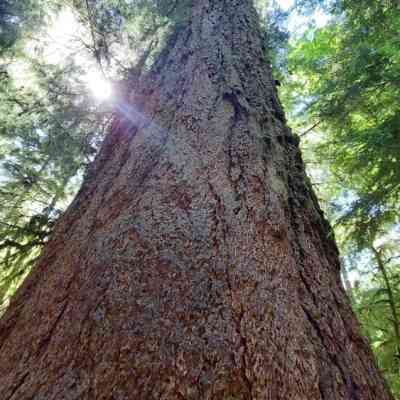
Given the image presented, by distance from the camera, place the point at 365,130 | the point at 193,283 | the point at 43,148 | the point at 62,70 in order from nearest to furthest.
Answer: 1. the point at 193,283
2. the point at 365,130
3. the point at 62,70
4. the point at 43,148

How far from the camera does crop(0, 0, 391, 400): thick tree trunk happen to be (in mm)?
726

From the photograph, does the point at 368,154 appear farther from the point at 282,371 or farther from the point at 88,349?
the point at 88,349

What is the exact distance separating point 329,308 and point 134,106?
1662mm

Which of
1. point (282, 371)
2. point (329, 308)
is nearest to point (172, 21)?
point (329, 308)

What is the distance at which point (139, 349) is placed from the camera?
2.46 ft

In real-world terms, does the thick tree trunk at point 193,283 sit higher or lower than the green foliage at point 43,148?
lower

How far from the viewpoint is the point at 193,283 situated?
0.88 meters

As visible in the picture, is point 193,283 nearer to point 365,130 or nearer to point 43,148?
point 365,130

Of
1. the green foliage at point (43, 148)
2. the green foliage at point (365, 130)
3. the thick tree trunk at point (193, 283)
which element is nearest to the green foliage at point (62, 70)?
the green foliage at point (43, 148)

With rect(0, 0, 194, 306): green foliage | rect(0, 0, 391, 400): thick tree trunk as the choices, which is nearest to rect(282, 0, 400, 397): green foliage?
rect(0, 0, 391, 400): thick tree trunk

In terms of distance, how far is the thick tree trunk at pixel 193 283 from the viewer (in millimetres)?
726

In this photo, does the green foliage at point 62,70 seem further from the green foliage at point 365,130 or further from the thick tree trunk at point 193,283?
the thick tree trunk at point 193,283

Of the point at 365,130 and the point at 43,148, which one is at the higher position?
the point at 43,148

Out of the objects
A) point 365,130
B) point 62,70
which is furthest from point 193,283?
point 62,70
